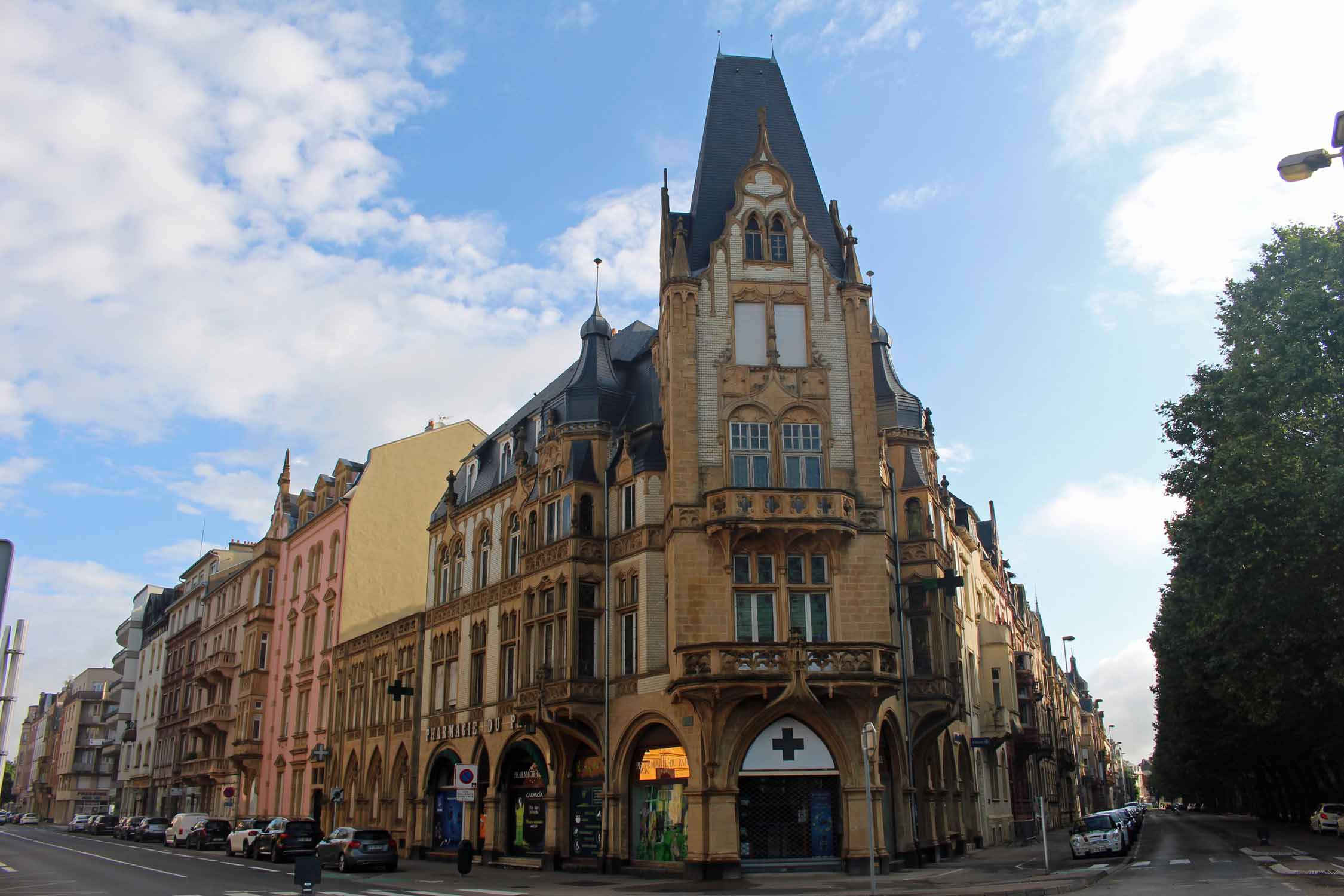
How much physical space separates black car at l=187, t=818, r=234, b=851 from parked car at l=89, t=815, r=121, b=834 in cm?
2750

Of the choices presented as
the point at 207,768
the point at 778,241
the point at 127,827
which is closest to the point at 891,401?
the point at 778,241

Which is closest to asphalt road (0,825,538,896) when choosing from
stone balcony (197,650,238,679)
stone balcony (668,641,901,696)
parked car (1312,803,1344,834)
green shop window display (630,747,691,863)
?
green shop window display (630,747,691,863)

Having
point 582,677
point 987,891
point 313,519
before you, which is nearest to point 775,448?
point 582,677

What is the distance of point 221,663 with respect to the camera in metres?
65.6

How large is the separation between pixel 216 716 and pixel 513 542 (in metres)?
35.2

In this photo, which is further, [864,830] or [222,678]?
[222,678]

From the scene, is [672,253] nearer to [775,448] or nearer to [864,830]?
[775,448]

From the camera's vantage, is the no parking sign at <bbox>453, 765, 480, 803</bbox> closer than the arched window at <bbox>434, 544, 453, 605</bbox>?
Yes

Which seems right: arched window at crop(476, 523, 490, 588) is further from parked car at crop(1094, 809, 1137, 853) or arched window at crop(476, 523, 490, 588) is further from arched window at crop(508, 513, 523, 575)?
parked car at crop(1094, 809, 1137, 853)

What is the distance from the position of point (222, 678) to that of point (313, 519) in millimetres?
15789

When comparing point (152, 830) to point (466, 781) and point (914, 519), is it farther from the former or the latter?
point (914, 519)

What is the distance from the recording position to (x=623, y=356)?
4100 centimetres

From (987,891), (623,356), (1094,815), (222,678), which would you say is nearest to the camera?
(987,891)

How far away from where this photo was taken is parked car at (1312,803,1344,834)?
5084 centimetres
